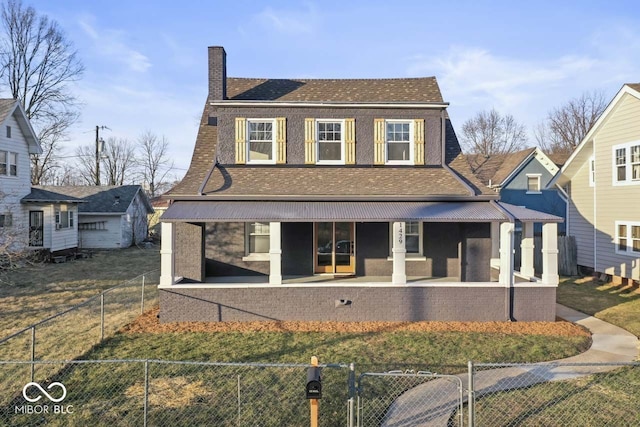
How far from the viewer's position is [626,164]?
15.4m

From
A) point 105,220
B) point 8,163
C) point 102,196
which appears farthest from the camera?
point 102,196

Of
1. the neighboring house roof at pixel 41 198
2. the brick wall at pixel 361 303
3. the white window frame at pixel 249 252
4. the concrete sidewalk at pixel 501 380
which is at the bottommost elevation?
the concrete sidewalk at pixel 501 380

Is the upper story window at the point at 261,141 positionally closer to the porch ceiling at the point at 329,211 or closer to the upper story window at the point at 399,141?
the porch ceiling at the point at 329,211

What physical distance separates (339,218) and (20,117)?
844 inches

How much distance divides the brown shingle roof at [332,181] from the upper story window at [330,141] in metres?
0.48

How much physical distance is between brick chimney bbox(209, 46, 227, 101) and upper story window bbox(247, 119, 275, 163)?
83.0 inches

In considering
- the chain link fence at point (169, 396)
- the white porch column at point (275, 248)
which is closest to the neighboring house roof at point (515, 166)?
the white porch column at point (275, 248)

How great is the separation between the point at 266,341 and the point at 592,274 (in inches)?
630

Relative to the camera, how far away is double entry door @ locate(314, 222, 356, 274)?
13.2 metres

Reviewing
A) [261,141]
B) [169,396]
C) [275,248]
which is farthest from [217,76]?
[169,396]

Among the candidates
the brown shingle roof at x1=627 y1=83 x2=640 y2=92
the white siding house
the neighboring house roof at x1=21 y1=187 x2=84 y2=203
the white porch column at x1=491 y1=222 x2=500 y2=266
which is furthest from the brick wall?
the neighboring house roof at x1=21 y1=187 x2=84 y2=203

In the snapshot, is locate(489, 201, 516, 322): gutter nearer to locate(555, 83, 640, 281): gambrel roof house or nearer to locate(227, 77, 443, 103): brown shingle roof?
locate(227, 77, 443, 103): brown shingle roof

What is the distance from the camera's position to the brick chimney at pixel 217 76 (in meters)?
14.0

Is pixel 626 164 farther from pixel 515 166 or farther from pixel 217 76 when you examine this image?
pixel 217 76
